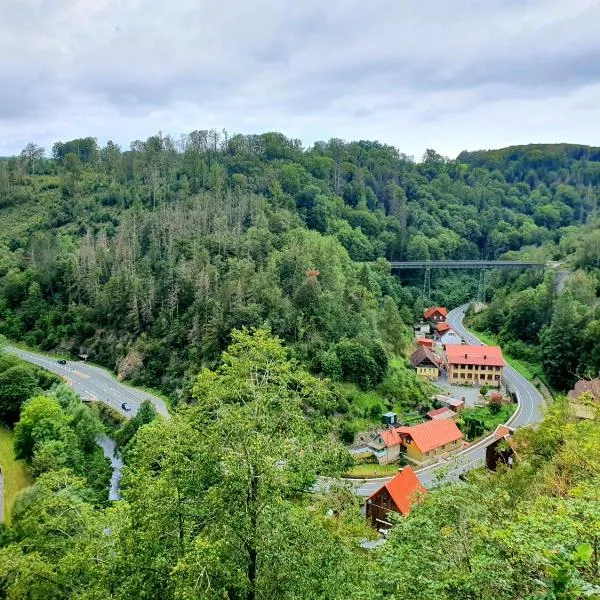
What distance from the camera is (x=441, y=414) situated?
4175cm

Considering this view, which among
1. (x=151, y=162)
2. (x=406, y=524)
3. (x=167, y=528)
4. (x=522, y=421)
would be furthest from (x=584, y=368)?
(x=151, y=162)

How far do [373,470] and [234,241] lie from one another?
95.8ft

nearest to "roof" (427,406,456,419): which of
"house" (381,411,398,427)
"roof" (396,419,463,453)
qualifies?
"roof" (396,419,463,453)

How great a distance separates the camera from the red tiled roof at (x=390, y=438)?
118 ft

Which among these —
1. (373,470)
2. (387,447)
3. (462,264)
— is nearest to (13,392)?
(373,470)

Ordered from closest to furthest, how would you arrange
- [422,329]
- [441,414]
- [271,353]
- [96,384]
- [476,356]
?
[271,353] → [441,414] → [96,384] → [476,356] → [422,329]

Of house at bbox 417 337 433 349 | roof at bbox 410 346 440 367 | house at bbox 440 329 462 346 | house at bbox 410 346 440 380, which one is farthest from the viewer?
house at bbox 440 329 462 346

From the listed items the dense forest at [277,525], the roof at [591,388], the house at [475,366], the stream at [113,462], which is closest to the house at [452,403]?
the house at [475,366]

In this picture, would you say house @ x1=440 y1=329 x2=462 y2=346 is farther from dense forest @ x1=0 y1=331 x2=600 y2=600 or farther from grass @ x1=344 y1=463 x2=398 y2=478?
dense forest @ x1=0 y1=331 x2=600 y2=600

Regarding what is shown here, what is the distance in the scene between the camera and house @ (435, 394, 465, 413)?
44156 millimetres

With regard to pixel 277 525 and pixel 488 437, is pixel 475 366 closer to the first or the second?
pixel 488 437

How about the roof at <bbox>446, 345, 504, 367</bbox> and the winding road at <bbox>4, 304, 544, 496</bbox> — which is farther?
the roof at <bbox>446, 345, 504, 367</bbox>

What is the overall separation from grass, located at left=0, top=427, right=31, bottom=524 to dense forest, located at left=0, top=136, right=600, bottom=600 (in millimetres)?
1249

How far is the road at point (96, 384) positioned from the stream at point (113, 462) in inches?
120
